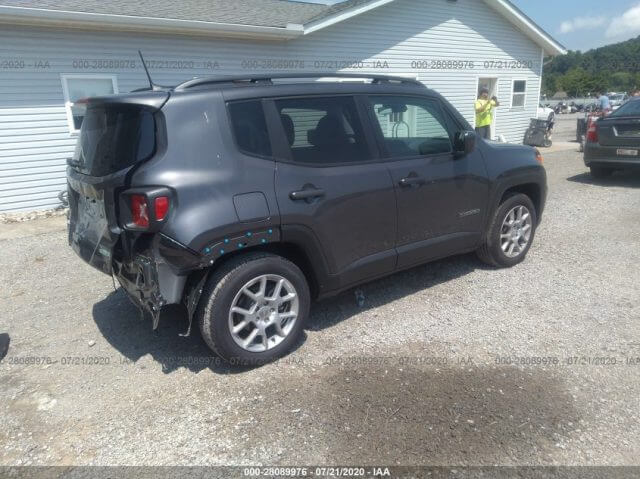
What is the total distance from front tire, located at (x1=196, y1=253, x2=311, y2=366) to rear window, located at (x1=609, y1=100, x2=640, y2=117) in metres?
8.42

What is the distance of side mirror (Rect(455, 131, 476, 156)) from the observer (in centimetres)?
412

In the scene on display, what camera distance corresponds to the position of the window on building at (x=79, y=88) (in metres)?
8.54

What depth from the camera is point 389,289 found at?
14.9ft

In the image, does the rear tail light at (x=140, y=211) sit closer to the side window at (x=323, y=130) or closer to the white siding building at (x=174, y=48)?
the side window at (x=323, y=130)

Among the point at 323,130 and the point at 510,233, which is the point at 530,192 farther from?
the point at 323,130

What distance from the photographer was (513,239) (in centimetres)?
489

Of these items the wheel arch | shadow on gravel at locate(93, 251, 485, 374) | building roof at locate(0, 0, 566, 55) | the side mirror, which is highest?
building roof at locate(0, 0, 566, 55)

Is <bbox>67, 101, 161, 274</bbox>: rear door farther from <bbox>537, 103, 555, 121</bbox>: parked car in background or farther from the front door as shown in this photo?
<bbox>537, 103, 555, 121</bbox>: parked car in background

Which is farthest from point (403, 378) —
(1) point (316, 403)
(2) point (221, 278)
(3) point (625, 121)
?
(3) point (625, 121)

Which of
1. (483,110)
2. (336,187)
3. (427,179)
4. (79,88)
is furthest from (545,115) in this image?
(336,187)

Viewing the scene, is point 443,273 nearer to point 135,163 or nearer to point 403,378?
point 403,378

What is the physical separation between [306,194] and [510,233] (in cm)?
260

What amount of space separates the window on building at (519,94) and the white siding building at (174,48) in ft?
7.36

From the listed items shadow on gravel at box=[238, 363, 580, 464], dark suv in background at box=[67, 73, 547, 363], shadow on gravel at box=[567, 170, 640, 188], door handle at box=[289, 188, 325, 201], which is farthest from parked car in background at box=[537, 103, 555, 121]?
shadow on gravel at box=[238, 363, 580, 464]
